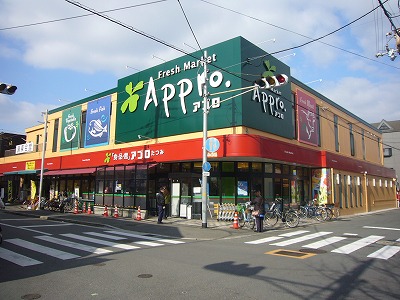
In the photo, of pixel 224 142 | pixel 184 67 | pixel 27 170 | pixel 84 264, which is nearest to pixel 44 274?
pixel 84 264

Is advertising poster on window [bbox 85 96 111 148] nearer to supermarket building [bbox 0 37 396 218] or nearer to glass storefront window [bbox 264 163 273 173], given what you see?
supermarket building [bbox 0 37 396 218]

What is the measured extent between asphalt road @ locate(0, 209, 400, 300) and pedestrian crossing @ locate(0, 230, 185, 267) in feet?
0.08

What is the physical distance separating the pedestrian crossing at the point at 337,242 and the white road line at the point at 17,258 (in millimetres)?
6918

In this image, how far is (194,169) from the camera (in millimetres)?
20562

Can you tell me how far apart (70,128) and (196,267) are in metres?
27.0

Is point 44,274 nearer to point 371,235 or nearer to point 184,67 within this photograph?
point 371,235

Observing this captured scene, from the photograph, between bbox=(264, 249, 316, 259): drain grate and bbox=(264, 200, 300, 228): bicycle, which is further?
bbox=(264, 200, 300, 228): bicycle

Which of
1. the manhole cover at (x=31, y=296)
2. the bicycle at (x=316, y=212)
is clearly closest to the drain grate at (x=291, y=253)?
the manhole cover at (x=31, y=296)

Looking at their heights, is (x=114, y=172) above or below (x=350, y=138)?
below

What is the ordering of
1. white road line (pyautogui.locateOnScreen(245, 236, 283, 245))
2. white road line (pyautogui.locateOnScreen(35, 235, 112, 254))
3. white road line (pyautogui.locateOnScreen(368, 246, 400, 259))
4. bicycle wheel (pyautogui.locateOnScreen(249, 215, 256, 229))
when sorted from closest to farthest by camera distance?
white road line (pyautogui.locateOnScreen(368, 246, 400, 259)), white road line (pyautogui.locateOnScreen(35, 235, 112, 254)), white road line (pyautogui.locateOnScreen(245, 236, 283, 245)), bicycle wheel (pyautogui.locateOnScreen(249, 215, 256, 229))

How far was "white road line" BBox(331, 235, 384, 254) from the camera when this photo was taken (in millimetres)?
10219

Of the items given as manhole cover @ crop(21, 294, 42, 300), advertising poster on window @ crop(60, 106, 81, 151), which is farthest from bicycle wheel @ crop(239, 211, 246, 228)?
advertising poster on window @ crop(60, 106, 81, 151)

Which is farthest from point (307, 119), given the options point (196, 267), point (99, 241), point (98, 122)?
point (196, 267)

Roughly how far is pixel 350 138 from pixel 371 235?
21458 millimetres
